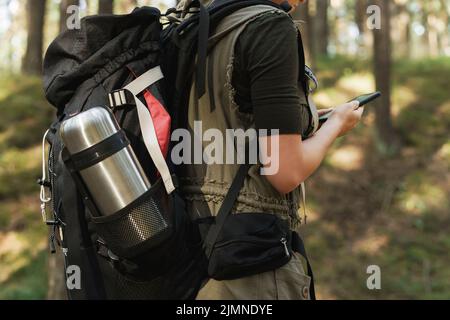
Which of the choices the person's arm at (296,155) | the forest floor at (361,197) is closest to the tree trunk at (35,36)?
the forest floor at (361,197)

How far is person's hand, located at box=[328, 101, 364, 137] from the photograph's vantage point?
2.10 metres

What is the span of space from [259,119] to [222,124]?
0.50 feet

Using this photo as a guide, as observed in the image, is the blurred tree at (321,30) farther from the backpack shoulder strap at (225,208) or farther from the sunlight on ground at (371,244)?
the backpack shoulder strap at (225,208)

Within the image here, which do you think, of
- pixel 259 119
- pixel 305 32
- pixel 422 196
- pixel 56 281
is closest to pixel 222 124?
pixel 259 119

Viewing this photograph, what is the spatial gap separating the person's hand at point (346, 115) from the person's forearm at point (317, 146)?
0.02 metres

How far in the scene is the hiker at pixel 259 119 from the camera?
1782 millimetres

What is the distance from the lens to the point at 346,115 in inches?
82.8

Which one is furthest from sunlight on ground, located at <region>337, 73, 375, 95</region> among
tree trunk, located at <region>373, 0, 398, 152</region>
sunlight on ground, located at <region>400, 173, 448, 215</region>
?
sunlight on ground, located at <region>400, 173, 448, 215</region>

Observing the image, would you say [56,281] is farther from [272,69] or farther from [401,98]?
[401,98]

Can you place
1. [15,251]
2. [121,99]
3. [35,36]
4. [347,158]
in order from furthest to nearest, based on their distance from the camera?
[35,36] < [347,158] < [15,251] < [121,99]

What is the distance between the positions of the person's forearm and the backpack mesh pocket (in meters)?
0.48

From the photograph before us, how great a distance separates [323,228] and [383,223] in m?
0.77

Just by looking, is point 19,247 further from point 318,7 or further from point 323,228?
point 318,7
